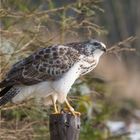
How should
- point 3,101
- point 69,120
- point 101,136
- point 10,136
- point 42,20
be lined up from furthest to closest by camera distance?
point 101,136 → point 42,20 → point 10,136 → point 3,101 → point 69,120

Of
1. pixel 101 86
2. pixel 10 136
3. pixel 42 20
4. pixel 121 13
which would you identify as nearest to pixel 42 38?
pixel 42 20

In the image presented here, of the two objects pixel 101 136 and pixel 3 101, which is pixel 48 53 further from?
pixel 101 136

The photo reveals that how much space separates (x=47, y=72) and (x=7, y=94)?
1.24 feet

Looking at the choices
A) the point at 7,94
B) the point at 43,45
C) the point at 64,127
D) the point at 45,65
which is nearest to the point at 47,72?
the point at 45,65

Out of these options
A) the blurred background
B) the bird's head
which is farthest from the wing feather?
the blurred background

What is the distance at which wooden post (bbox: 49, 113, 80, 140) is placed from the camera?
590cm

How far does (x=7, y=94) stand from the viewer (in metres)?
6.52

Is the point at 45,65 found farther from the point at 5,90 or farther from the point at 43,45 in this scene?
the point at 43,45

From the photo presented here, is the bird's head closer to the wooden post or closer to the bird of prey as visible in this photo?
the bird of prey

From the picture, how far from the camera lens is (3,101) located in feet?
21.3

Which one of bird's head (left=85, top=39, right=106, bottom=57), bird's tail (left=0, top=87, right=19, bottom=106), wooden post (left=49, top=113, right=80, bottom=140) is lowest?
wooden post (left=49, top=113, right=80, bottom=140)

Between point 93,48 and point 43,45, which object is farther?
point 43,45

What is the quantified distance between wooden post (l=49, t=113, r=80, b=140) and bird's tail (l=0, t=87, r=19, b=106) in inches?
24.6

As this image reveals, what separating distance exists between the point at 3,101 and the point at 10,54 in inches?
39.5
